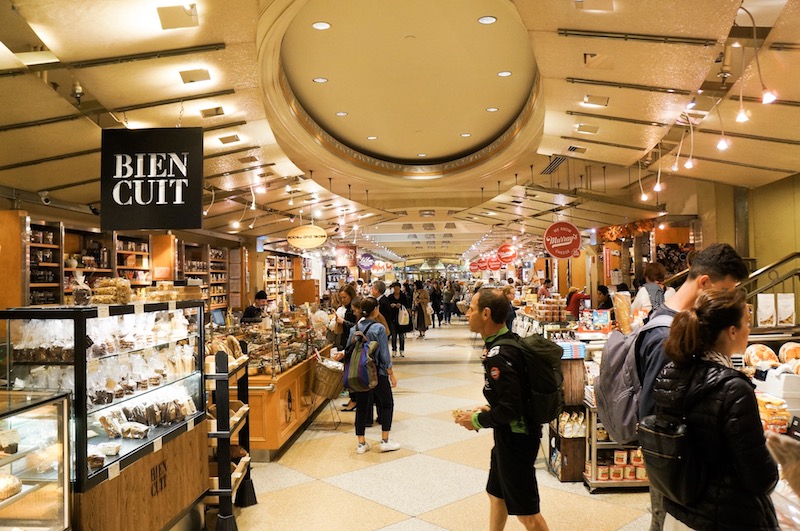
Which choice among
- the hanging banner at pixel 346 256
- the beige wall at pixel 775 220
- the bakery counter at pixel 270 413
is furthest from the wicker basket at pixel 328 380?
the hanging banner at pixel 346 256

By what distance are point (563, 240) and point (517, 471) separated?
838 cm

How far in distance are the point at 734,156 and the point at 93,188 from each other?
7952 mm

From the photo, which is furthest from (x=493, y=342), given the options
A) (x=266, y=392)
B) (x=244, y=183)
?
(x=244, y=183)

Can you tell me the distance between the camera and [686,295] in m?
2.84

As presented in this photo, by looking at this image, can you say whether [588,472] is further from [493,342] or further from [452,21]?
[452,21]

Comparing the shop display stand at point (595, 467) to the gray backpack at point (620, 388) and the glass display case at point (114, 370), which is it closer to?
the gray backpack at point (620, 388)

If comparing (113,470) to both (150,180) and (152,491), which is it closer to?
(152,491)

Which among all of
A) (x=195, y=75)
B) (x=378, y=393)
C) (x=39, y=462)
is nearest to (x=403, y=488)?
(x=378, y=393)

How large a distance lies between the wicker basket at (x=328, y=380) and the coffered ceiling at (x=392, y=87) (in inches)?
116

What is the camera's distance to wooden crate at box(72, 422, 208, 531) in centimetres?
275

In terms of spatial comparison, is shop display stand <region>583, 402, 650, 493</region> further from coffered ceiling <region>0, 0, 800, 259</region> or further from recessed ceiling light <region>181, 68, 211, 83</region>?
recessed ceiling light <region>181, 68, 211, 83</region>

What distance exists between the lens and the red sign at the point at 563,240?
10906 millimetres

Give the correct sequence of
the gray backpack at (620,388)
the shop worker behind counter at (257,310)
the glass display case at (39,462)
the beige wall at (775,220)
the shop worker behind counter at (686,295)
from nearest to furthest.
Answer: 1. the glass display case at (39,462)
2. the shop worker behind counter at (686,295)
3. the gray backpack at (620,388)
4. the beige wall at (775,220)
5. the shop worker behind counter at (257,310)

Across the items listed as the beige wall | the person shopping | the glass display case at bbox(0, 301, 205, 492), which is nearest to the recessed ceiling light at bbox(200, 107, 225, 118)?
the person shopping
